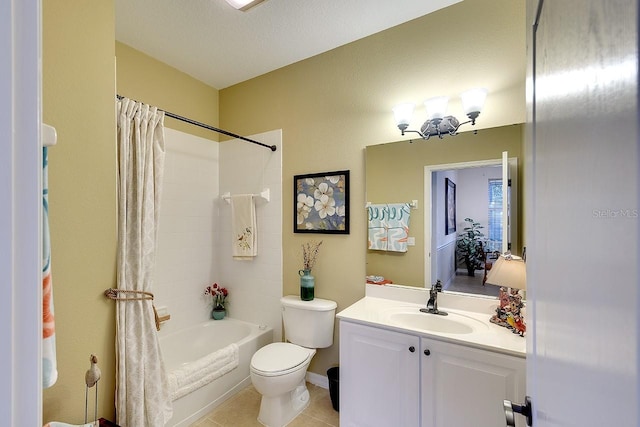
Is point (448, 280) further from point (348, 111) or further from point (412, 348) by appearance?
Answer: point (348, 111)

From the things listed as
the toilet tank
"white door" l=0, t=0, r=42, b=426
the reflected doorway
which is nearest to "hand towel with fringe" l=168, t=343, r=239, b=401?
the toilet tank

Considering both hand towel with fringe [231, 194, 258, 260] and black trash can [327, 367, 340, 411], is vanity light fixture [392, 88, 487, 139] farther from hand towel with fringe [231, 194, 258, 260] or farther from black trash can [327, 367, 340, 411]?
black trash can [327, 367, 340, 411]

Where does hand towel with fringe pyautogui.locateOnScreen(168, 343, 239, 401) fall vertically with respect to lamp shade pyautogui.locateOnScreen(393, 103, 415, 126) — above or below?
below

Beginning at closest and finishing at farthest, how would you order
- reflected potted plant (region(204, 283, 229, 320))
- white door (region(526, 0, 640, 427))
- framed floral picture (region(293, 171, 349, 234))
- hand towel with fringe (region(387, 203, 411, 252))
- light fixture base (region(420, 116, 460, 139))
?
white door (region(526, 0, 640, 427))
light fixture base (region(420, 116, 460, 139))
hand towel with fringe (region(387, 203, 411, 252))
framed floral picture (region(293, 171, 349, 234))
reflected potted plant (region(204, 283, 229, 320))

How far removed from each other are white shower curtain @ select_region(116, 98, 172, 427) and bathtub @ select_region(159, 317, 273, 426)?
1.44 ft

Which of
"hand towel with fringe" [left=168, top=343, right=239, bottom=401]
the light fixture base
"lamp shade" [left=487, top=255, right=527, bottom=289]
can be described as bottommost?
"hand towel with fringe" [left=168, top=343, right=239, bottom=401]

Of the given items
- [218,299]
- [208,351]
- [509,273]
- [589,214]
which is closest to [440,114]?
[509,273]

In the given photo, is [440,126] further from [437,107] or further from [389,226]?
[389,226]

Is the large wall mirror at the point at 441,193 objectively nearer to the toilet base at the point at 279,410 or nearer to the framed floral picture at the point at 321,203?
the framed floral picture at the point at 321,203

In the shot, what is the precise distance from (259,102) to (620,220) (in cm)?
287

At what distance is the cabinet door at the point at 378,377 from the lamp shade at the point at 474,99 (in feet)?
4.61

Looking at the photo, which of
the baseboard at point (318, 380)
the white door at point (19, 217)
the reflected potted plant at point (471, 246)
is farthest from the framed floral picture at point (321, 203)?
the white door at point (19, 217)

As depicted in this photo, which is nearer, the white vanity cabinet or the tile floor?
the white vanity cabinet

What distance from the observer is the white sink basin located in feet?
5.45
